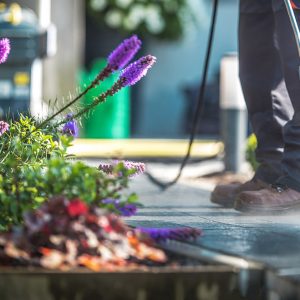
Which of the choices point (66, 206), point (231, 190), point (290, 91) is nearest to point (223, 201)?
point (231, 190)

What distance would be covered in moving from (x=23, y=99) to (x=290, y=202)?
698 centimetres

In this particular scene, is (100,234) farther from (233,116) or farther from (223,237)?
(233,116)

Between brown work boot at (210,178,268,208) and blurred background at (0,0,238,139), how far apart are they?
518 inches

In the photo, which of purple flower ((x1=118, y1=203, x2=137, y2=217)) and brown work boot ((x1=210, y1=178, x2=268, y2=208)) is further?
brown work boot ((x1=210, y1=178, x2=268, y2=208))

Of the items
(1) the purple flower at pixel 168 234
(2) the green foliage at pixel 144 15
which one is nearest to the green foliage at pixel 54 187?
(1) the purple flower at pixel 168 234

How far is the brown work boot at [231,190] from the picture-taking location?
4.45 meters

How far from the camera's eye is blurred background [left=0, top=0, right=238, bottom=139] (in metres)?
19.6

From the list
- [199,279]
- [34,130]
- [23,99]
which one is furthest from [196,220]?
[23,99]

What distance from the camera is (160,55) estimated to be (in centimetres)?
2483

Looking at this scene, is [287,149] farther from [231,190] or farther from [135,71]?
[135,71]

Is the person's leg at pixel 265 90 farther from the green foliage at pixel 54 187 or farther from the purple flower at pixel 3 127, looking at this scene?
the green foliage at pixel 54 187

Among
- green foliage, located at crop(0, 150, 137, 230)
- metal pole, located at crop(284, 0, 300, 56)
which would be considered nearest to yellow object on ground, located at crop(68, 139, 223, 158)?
metal pole, located at crop(284, 0, 300, 56)

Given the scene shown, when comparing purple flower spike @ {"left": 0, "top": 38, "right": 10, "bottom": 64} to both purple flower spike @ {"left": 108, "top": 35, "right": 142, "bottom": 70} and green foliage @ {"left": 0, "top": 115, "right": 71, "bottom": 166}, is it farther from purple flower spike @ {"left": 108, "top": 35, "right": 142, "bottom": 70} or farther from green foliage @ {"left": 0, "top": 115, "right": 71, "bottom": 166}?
purple flower spike @ {"left": 108, "top": 35, "right": 142, "bottom": 70}

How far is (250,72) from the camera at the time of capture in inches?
179
